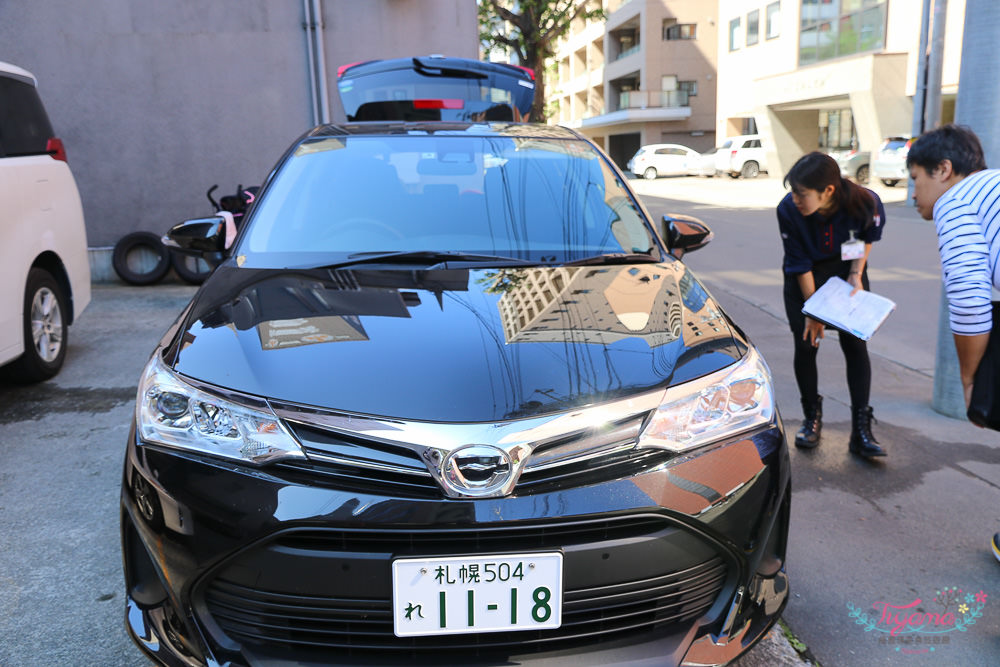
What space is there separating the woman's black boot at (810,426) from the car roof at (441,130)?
1.74m

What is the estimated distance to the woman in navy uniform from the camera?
351cm

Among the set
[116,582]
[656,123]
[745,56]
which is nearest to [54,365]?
[116,582]

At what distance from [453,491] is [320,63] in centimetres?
809

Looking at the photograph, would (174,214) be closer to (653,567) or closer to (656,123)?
(653,567)

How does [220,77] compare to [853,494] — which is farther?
[220,77]

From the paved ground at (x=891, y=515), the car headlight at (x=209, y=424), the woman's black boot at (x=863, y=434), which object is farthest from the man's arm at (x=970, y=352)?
the car headlight at (x=209, y=424)

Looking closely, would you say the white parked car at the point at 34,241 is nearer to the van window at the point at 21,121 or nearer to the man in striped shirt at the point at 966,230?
the van window at the point at 21,121

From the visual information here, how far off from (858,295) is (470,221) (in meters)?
1.82

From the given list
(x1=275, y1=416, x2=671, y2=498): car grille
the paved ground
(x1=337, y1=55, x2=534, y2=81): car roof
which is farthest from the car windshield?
(x1=337, y1=55, x2=534, y2=81): car roof

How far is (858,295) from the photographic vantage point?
138 inches

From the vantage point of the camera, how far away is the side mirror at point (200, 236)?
3.06m

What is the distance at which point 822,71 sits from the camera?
1133 inches

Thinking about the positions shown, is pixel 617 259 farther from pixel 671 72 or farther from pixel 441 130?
pixel 671 72

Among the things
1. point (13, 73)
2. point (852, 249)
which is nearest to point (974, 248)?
point (852, 249)
